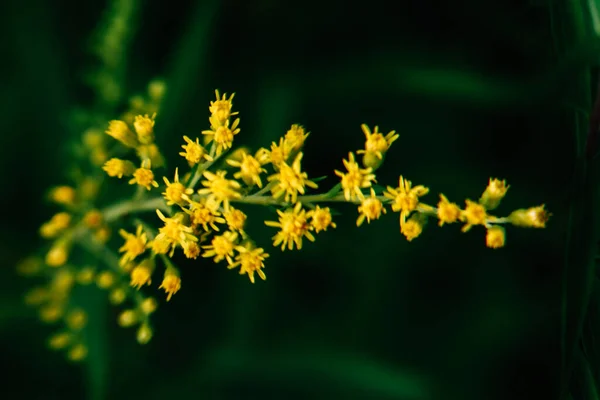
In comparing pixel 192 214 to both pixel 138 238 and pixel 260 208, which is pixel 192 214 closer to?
pixel 138 238

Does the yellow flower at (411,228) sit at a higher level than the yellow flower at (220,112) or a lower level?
lower

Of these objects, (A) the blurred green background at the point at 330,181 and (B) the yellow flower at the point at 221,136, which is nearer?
(B) the yellow flower at the point at 221,136

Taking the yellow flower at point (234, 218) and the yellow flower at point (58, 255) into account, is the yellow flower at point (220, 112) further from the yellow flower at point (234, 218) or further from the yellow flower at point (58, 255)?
the yellow flower at point (58, 255)

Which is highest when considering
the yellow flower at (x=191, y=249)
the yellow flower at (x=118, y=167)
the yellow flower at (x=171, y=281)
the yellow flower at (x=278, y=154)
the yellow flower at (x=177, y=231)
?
the yellow flower at (x=278, y=154)

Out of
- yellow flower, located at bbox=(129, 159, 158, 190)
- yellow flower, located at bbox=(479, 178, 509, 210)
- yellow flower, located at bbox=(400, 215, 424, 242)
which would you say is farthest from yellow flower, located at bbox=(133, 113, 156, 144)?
yellow flower, located at bbox=(479, 178, 509, 210)

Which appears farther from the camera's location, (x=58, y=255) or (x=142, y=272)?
(x=58, y=255)

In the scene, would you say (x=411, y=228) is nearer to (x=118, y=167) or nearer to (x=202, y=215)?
(x=202, y=215)

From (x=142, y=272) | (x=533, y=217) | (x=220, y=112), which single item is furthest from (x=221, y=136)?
(x=533, y=217)

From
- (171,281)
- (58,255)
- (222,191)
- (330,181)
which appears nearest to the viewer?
(222,191)

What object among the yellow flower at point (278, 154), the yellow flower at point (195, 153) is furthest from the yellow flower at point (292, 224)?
the yellow flower at point (195, 153)
